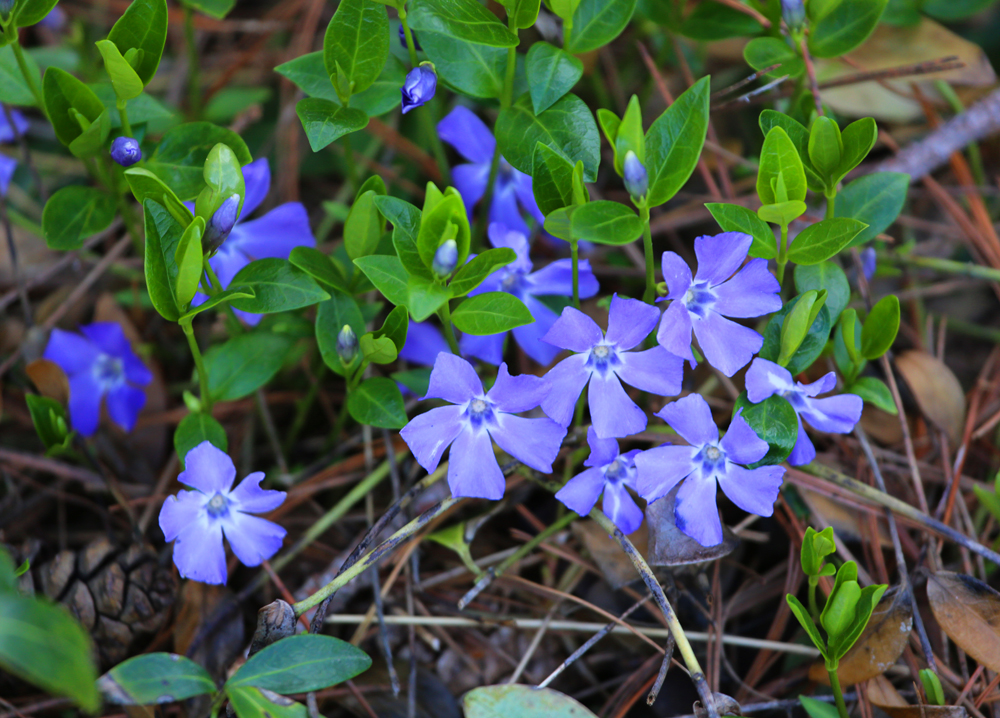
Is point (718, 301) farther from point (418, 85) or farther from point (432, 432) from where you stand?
point (418, 85)

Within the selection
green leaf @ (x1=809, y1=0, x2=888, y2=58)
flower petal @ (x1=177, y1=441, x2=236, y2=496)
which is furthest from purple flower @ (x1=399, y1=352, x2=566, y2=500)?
green leaf @ (x1=809, y1=0, x2=888, y2=58)

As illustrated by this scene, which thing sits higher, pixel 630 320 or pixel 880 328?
pixel 630 320

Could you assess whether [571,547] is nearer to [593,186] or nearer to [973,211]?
[593,186]

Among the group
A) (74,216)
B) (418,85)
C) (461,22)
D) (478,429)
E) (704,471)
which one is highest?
(461,22)

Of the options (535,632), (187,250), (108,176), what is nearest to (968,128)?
(535,632)

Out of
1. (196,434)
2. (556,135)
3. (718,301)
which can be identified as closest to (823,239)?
(718,301)

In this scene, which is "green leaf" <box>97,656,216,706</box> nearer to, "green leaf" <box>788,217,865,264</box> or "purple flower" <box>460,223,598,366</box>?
"purple flower" <box>460,223,598,366</box>
